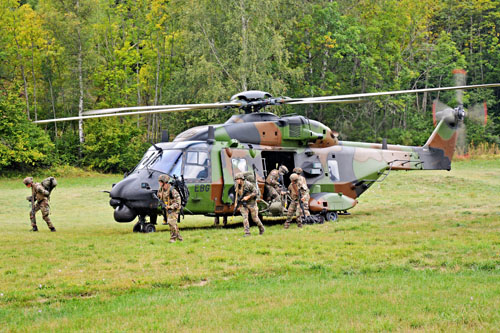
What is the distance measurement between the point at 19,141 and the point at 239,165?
2406cm

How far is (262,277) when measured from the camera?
10.2 meters

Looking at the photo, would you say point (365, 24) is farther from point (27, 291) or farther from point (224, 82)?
point (27, 291)

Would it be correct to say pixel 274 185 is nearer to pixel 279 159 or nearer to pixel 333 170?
pixel 279 159

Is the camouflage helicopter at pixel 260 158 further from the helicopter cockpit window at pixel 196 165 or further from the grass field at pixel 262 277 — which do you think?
the grass field at pixel 262 277

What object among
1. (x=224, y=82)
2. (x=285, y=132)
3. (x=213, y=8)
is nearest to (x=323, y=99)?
(x=285, y=132)

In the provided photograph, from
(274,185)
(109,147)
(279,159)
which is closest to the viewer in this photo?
(274,185)

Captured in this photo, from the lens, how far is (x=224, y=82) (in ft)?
134

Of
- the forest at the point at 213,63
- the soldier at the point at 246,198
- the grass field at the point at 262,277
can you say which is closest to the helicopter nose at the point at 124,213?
the grass field at the point at 262,277

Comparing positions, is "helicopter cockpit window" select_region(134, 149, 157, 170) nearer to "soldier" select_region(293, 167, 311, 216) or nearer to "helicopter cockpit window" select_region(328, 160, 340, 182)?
"soldier" select_region(293, 167, 311, 216)

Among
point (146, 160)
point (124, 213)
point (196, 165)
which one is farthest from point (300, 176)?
point (124, 213)

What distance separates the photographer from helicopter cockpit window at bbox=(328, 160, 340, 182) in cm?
1950

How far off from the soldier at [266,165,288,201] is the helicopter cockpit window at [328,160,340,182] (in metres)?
2.19

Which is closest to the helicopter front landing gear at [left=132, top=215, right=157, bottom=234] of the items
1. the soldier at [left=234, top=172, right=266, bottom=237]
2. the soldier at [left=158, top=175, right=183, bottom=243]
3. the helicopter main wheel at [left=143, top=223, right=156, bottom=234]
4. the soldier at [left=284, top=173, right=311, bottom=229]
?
the helicopter main wheel at [left=143, top=223, right=156, bottom=234]

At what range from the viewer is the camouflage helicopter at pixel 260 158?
624 inches
